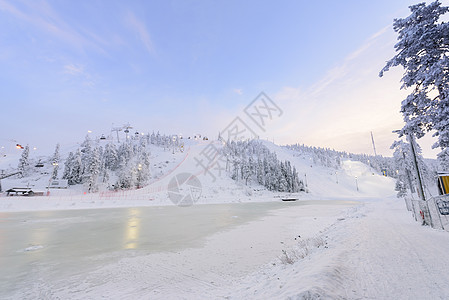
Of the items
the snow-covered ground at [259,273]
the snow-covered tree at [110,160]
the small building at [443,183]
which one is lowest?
the snow-covered ground at [259,273]

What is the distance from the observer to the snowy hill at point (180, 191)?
42528mm

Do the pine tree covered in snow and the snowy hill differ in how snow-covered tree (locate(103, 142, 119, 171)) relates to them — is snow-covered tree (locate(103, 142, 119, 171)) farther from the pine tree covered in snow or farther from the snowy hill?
the pine tree covered in snow

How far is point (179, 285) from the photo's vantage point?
5984mm

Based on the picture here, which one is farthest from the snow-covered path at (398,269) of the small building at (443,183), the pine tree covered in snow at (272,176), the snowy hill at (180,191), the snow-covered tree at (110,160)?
the snow-covered tree at (110,160)

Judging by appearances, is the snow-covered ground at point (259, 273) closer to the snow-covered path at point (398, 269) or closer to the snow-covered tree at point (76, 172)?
the snow-covered path at point (398, 269)

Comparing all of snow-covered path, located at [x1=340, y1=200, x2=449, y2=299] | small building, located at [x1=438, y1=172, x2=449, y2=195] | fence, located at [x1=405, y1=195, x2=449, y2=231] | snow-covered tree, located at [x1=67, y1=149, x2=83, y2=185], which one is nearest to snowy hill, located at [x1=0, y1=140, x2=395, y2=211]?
snow-covered tree, located at [x1=67, y1=149, x2=83, y2=185]

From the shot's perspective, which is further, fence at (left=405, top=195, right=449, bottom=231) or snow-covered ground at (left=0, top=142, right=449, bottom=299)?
fence at (left=405, top=195, right=449, bottom=231)

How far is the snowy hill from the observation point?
140 ft

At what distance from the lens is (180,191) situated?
70438 millimetres

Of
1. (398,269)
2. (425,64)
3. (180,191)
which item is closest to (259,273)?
(398,269)

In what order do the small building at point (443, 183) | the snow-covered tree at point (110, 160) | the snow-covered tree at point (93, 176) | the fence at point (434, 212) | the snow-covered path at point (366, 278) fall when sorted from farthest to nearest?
the snow-covered tree at point (110, 160)
the snow-covered tree at point (93, 176)
the small building at point (443, 183)
the fence at point (434, 212)
the snow-covered path at point (366, 278)

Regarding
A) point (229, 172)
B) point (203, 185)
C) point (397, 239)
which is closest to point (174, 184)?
point (203, 185)

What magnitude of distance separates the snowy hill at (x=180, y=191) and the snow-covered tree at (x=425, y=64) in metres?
49.8

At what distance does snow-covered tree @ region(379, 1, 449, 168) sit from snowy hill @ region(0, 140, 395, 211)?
49757mm
